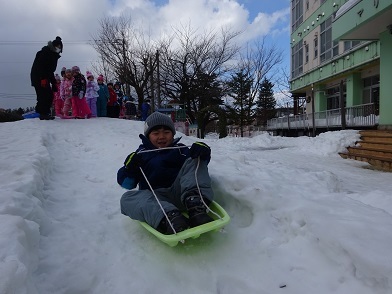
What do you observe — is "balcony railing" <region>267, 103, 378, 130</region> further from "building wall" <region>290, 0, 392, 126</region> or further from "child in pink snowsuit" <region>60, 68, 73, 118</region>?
"child in pink snowsuit" <region>60, 68, 73, 118</region>

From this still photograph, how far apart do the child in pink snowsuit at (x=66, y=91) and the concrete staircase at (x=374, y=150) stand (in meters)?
8.22

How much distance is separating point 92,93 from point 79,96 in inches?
39.8

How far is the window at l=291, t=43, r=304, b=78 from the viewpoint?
25.8 metres

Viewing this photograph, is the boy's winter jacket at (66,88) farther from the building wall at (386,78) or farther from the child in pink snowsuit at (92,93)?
the building wall at (386,78)

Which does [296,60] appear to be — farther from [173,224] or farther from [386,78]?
[173,224]

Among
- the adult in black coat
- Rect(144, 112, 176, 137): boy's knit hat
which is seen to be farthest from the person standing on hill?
Rect(144, 112, 176, 137): boy's knit hat

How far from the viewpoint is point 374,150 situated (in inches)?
323

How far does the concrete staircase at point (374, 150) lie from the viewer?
7531 mm

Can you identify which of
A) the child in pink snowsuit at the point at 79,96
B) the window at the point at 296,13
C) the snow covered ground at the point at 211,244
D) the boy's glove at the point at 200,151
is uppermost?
the window at the point at 296,13

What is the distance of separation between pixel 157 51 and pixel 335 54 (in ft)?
39.9

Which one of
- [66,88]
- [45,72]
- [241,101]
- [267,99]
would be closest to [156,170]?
[45,72]

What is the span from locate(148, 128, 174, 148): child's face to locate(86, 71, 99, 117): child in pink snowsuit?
7.76 meters

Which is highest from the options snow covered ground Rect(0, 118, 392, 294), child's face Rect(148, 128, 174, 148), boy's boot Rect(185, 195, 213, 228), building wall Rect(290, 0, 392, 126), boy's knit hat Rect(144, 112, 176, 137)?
building wall Rect(290, 0, 392, 126)

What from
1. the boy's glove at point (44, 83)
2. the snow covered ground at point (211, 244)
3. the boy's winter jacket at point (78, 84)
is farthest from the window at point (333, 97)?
the snow covered ground at point (211, 244)
